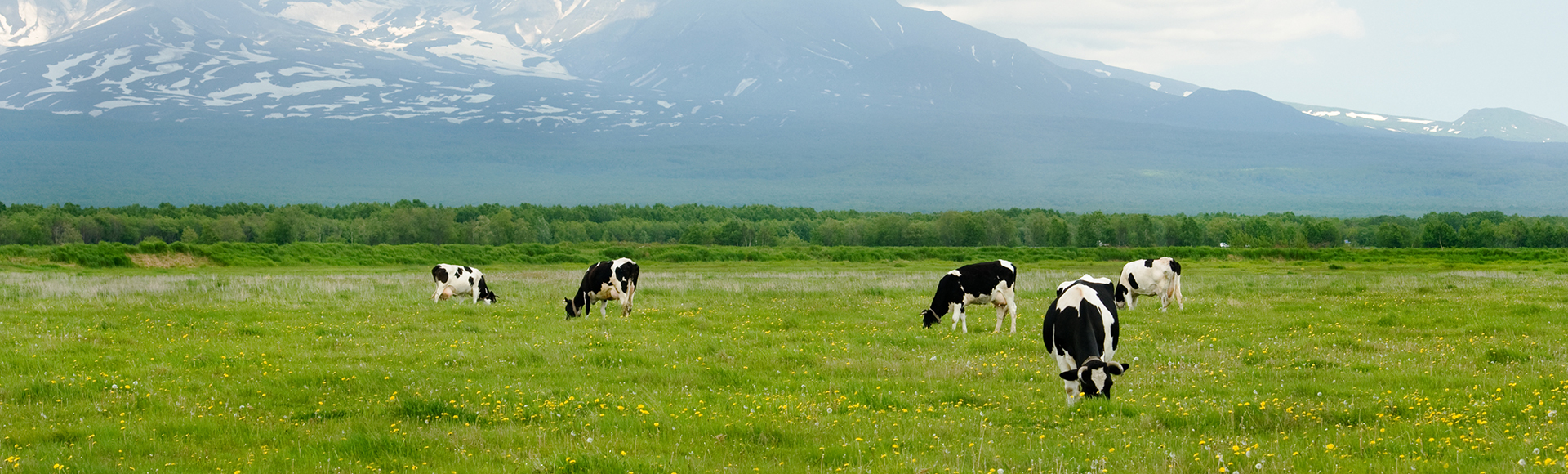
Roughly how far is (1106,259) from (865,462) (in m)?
79.2

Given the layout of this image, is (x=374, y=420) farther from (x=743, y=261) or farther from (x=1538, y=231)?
(x=1538, y=231)

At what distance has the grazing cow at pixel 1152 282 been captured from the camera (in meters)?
26.3

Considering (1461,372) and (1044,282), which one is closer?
(1461,372)

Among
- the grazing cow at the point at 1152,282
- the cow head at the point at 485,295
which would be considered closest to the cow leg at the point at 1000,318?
the grazing cow at the point at 1152,282

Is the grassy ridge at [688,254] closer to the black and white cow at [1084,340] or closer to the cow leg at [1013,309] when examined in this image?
the cow leg at [1013,309]

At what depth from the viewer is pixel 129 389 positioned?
13.1 metres

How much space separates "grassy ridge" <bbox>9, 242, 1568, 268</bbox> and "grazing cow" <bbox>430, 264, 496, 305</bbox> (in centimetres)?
3985

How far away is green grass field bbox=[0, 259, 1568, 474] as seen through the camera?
31.1 ft

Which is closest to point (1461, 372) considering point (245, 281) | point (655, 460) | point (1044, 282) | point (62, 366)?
point (655, 460)

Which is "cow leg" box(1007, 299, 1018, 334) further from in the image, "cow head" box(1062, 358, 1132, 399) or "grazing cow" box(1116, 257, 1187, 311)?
"cow head" box(1062, 358, 1132, 399)

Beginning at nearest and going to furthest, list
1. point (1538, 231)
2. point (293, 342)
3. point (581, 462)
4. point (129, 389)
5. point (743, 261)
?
point (581, 462), point (129, 389), point (293, 342), point (743, 261), point (1538, 231)

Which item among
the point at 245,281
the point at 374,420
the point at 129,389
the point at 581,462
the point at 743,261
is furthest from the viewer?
the point at 743,261

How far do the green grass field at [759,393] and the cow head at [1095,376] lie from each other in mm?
302

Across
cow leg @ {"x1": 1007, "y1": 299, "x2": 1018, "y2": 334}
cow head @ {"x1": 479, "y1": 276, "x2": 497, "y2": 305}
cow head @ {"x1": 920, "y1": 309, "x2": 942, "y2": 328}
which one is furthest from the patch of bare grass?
cow leg @ {"x1": 1007, "y1": 299, "x2": 1018, "y2": 334}
